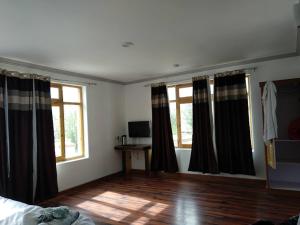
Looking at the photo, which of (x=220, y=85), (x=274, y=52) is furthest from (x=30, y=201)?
(x=274, y=52)

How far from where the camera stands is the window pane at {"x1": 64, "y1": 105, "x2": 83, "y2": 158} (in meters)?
4.60

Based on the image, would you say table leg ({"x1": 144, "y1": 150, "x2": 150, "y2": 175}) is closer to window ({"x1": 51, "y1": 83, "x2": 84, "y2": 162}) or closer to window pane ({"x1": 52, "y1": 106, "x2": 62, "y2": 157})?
window ({"x1": 51, "y1": 83, "x2": 84, "y2": 162})

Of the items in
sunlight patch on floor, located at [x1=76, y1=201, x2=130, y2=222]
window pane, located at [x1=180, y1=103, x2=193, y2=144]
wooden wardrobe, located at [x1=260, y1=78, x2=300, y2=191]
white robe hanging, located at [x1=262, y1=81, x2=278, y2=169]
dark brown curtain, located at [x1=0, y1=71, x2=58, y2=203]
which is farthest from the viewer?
window pane, located at [x1=180, y1=103, x2=193, y2=144]

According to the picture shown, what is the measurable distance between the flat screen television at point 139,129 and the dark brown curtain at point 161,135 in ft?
0.82

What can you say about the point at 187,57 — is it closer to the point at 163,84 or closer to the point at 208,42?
the point at 208,42

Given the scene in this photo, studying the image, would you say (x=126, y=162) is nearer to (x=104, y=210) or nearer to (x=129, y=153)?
(x=129, y=153)

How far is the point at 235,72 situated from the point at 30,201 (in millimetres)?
4331

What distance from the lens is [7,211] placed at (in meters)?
1.88

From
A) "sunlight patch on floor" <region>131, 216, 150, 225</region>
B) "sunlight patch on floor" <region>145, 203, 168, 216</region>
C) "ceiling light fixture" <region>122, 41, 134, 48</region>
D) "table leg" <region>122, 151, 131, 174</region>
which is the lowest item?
"sunlight patch on floor" <region>131, 216, 150, 225</region>

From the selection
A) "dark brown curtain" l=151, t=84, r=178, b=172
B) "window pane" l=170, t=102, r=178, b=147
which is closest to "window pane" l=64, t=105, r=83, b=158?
"dark brown curtain" l=151, t=84, r=178, b=172

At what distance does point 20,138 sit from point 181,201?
9.12 ft

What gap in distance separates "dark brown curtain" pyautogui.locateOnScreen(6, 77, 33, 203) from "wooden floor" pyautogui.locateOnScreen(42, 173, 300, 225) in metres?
0.50

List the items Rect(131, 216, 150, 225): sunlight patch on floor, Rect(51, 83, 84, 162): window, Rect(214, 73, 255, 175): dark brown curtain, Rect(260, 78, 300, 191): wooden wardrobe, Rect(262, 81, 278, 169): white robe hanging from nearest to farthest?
Rect(131, 216, 150, 225): sunlight patch on floor < Rect(262, 81, 278, 169): white robe hanging < Rect(260, 78, 300, 191): wooden wardrobe < Rect(214, 73, 255, 175): dark brown curtain < Rect(51, 83, 84, 162): window

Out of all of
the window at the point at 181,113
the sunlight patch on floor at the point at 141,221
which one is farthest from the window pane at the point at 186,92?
the sunlight patch on floor at the point at 141,221
